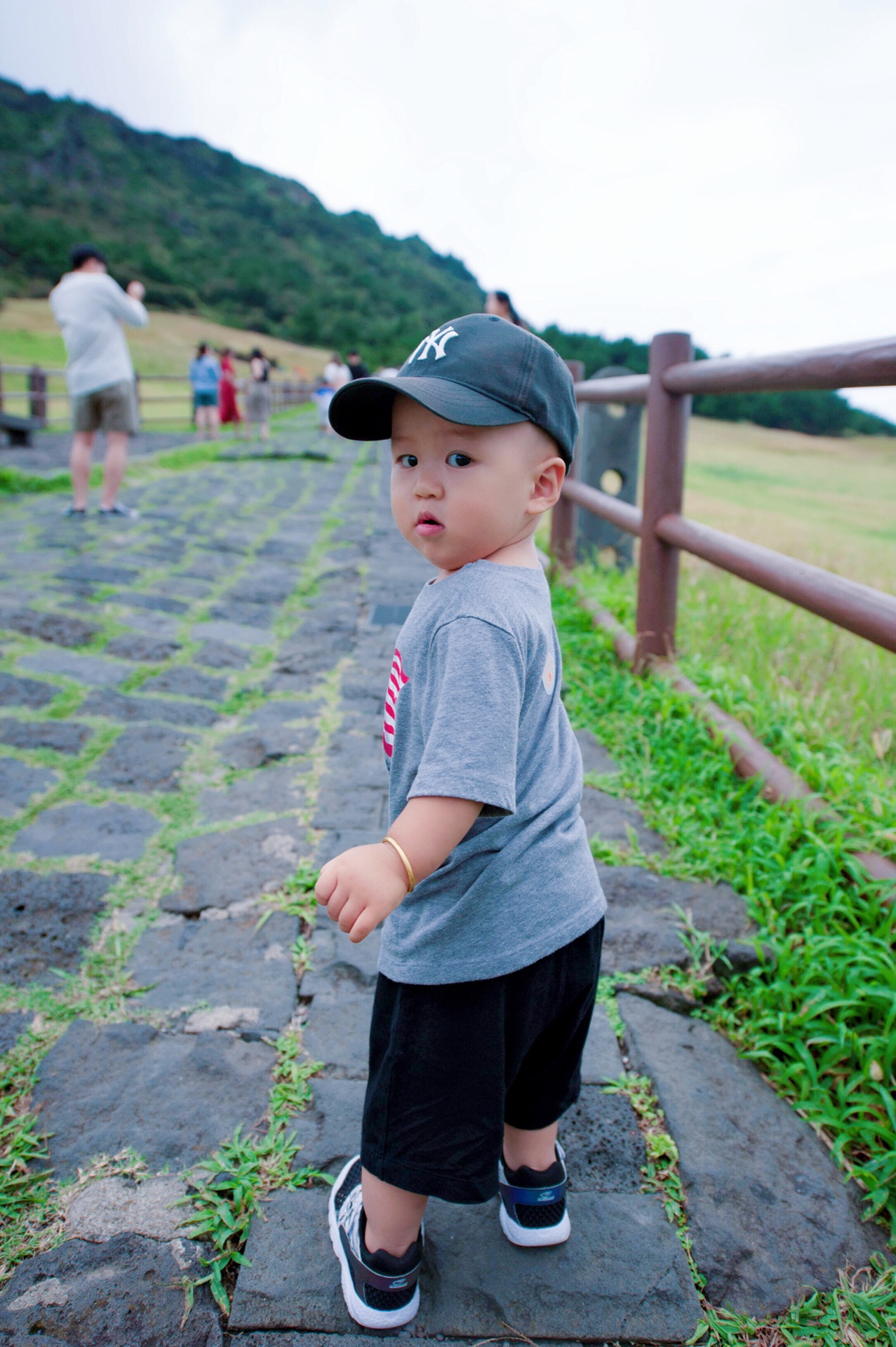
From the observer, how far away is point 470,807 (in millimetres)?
933

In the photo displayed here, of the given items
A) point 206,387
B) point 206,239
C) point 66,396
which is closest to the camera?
point 206,387

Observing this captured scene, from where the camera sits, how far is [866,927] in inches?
67.2

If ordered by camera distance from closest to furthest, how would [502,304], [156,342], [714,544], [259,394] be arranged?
[714,544], [502,304], [259,394], [156,342]

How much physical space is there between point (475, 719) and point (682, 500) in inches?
89.7

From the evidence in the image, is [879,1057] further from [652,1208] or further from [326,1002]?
[326,1002]

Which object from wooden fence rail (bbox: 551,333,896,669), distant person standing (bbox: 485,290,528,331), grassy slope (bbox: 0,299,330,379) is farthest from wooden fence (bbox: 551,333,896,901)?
grassy slope (bbox: 0,299,330,379)

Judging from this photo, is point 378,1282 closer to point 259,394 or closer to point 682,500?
point 682,500

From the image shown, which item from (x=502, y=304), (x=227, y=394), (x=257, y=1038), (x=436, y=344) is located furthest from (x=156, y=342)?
(x=436, y=344)

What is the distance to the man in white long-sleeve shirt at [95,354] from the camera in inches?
208

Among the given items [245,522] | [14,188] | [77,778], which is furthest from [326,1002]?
[14,188]

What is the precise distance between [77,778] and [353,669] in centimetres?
117

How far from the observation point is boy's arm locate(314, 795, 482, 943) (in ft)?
2.89

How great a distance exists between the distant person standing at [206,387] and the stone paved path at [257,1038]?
981 centimetres

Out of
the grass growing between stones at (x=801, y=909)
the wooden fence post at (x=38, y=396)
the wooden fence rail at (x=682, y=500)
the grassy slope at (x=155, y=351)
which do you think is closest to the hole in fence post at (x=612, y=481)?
the wooden fence rail at (x=682, y=500)
